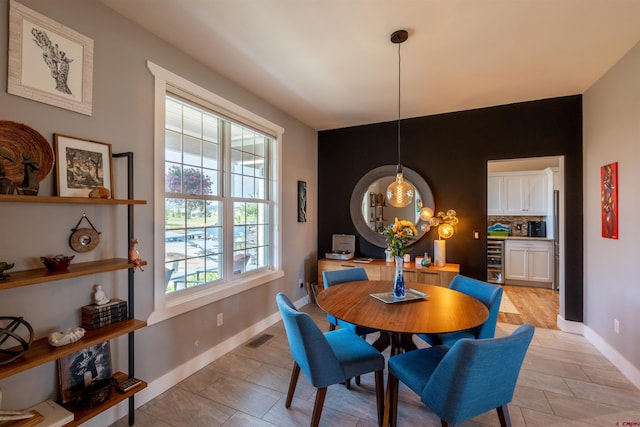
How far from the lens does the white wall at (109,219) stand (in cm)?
151

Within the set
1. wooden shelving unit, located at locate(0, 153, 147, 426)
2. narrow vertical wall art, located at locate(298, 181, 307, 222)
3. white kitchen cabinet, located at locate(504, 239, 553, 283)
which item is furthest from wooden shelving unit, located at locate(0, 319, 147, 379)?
white kitchen cabinet, located at locate(504, 239, 553, 283)

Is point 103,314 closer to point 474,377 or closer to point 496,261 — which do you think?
point 474,377

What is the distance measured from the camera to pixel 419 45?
2.29 meters

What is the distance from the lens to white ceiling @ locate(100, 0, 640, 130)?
6.18 ft

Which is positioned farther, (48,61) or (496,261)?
(496,261)

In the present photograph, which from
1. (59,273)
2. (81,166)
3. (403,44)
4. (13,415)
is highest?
(403,44)

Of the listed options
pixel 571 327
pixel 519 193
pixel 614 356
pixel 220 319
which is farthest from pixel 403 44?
pixel 519 193

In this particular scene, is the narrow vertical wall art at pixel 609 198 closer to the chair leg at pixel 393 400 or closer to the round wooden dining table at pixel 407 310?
the round wooden dining table at pixel 407 310

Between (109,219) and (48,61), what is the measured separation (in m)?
0.94

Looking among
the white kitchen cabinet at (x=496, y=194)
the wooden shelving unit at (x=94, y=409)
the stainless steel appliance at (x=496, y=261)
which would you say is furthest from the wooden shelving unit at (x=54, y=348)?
the white kitchen cabinet at (x=496, y=194)

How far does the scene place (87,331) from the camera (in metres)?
1.69

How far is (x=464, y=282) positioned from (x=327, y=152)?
2.81m

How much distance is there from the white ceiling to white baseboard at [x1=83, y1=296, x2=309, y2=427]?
8.53ft

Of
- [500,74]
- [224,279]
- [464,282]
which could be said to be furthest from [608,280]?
[224,279]
